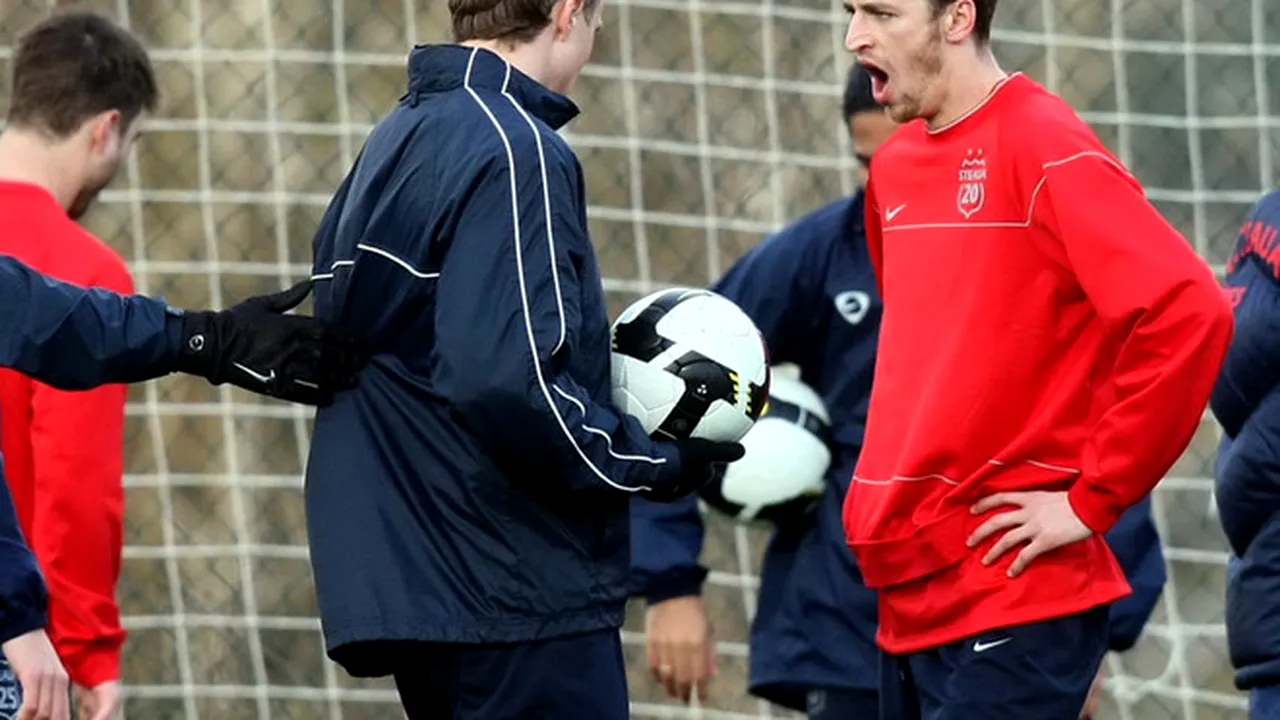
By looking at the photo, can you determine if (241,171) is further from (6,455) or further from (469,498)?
(469,498)

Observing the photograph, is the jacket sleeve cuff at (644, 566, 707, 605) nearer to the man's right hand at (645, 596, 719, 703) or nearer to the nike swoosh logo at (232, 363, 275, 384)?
the man's right hand at (645, 596, 719, 703)

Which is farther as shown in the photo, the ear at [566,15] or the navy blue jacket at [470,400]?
the ear at [566,15]

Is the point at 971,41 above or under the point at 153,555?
above

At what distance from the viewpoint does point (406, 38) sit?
8.57 metres

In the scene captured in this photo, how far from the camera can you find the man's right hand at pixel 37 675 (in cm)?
359

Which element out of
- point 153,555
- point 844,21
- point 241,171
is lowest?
point 153,555

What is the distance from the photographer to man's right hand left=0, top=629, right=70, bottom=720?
3.59 m

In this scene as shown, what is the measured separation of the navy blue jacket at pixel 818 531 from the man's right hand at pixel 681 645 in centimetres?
3

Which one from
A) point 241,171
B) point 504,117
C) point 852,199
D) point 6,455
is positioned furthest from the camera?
point 241,171

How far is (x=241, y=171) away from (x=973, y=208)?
18.8 feet

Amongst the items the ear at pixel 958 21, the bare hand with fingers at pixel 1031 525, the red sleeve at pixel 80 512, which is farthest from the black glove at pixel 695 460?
the red sleeve at pixel 80 512

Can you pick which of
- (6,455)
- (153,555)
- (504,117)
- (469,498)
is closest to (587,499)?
(469,498)

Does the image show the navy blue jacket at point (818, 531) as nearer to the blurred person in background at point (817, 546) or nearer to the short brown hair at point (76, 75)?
the blurred person in background at point (817, 546)

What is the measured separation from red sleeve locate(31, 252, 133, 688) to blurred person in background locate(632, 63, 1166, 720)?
1.01m
